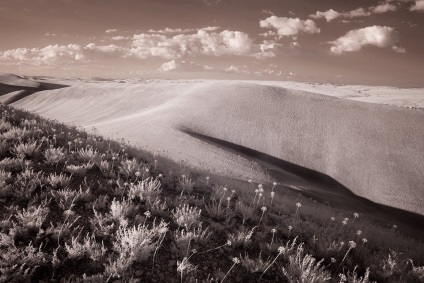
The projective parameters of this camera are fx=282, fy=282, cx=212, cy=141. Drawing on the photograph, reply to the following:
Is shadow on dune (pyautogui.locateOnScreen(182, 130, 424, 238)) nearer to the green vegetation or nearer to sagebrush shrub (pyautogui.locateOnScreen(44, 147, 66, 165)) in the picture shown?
the green vegetation

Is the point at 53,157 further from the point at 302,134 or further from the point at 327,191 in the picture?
the point at 302,134

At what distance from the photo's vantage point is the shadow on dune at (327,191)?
57.0 ft

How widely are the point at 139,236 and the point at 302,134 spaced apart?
28807mm

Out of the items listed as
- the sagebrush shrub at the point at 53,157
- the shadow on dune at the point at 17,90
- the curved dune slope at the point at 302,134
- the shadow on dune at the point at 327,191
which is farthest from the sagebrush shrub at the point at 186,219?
the shadow on dune at the point at 17,90

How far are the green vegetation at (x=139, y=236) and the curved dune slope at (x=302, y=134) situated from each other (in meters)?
11.8

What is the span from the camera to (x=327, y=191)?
68.5ft

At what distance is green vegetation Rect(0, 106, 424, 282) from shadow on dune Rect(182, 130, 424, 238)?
34.3 feet

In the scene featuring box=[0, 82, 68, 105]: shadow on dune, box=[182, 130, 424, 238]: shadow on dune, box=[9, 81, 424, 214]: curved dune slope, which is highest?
box=[0, 82, 68, 105]: shadow on dune

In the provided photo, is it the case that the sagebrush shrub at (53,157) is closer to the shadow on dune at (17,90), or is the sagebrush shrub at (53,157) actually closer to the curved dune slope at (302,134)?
the curved dune slope at (302,134)

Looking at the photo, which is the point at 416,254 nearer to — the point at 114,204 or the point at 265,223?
the point at 265,223

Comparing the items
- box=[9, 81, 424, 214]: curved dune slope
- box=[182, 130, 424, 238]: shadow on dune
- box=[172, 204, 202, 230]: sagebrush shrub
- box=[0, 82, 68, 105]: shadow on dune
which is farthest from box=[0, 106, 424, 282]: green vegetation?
box=[0, 82, 68, 105]: shadow on dune

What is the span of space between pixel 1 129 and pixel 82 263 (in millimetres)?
6247

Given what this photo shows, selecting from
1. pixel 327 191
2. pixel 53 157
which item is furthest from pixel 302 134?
pixel 53 157

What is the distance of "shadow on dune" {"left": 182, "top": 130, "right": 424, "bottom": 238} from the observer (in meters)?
17.4
